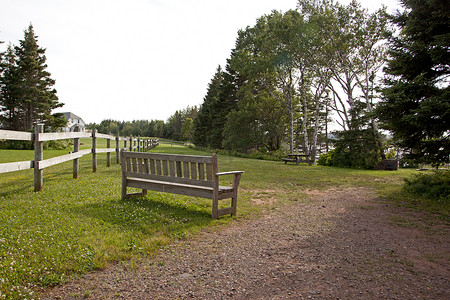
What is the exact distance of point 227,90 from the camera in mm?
38219

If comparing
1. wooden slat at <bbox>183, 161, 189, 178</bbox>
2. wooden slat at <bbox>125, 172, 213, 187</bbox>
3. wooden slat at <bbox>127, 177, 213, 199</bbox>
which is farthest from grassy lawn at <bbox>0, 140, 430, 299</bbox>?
wooden slat at <bbox>183, 161, 189, 178</bbox>

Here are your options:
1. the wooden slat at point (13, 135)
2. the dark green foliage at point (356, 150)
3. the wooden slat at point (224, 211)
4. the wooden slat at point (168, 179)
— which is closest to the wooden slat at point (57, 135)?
the wooden slat at point (13, 135)

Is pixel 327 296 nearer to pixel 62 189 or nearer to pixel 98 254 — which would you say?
pixel 98 254

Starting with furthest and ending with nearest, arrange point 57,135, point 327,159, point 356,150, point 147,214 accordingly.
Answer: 1. point 327,159
2. point 356,150
3. point 57,135
4. point 147,214

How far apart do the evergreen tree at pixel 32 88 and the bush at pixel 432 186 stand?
1354 inches

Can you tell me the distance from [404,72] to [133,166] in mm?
7826

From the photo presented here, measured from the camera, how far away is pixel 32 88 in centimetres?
3034

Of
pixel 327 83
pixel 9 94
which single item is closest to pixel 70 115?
pixel 9 94

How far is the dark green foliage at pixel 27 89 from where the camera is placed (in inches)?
1226

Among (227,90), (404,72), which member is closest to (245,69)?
(227,90)

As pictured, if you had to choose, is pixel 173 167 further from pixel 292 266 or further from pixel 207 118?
pixel 207 118

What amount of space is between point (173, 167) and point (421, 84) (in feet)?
21.4

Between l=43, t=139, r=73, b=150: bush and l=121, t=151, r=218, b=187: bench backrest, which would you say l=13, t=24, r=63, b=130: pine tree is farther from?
l=121, t=151, r=218, b=187: bench backrest

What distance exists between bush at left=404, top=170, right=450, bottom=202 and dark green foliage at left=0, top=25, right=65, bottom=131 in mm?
34364
